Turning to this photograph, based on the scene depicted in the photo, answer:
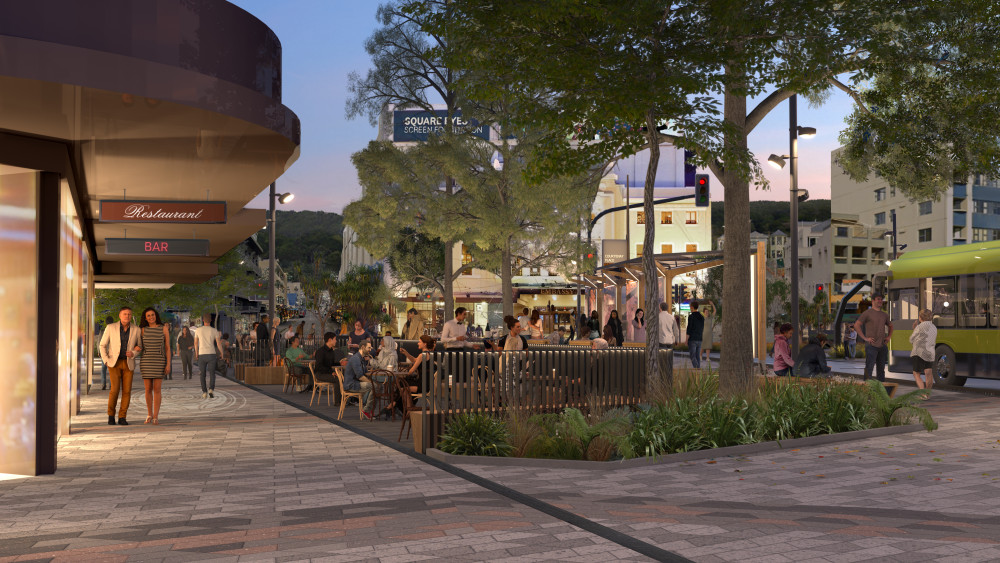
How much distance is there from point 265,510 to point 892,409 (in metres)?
8.66

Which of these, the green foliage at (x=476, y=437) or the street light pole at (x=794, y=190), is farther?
the street light pole at (x=794, y=190)

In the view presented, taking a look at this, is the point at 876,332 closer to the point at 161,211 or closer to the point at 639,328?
the point at 639,328

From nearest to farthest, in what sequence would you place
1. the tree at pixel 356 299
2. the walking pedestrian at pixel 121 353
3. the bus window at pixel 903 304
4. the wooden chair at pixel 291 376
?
the walking pedestrian at pixel 121 353, the bus window at pixel 903 304, the wooden chair at pixel 291 376, the tree at pixel 356 299

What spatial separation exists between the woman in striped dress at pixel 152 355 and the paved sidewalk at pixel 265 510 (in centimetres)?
251

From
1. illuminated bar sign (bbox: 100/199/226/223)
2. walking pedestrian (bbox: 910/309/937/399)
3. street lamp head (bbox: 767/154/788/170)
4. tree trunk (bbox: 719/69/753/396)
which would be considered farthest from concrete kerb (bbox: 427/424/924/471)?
street lamp head (bbox: 767/154/788/170)

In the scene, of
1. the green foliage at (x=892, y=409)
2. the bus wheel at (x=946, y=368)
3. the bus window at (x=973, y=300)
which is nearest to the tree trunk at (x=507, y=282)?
the bus wheel at (x=946, y=368)

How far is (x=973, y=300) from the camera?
2033cm

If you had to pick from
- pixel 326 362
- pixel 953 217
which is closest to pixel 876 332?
pixel 326 362

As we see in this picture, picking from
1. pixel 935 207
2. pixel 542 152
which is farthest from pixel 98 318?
pixel 935 207

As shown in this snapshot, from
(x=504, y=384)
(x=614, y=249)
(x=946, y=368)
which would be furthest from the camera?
(x=614, y=249)

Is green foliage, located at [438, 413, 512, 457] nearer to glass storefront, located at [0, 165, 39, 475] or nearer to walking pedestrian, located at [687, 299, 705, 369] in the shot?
glass storefront, located at [0, 165, 39, 475]

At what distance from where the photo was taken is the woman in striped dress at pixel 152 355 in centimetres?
1549

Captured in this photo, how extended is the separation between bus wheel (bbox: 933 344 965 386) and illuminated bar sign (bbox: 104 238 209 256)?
1586 centimetres

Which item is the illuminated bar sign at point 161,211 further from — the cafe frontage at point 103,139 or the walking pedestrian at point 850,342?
the walking pedestrian at point 850,342
